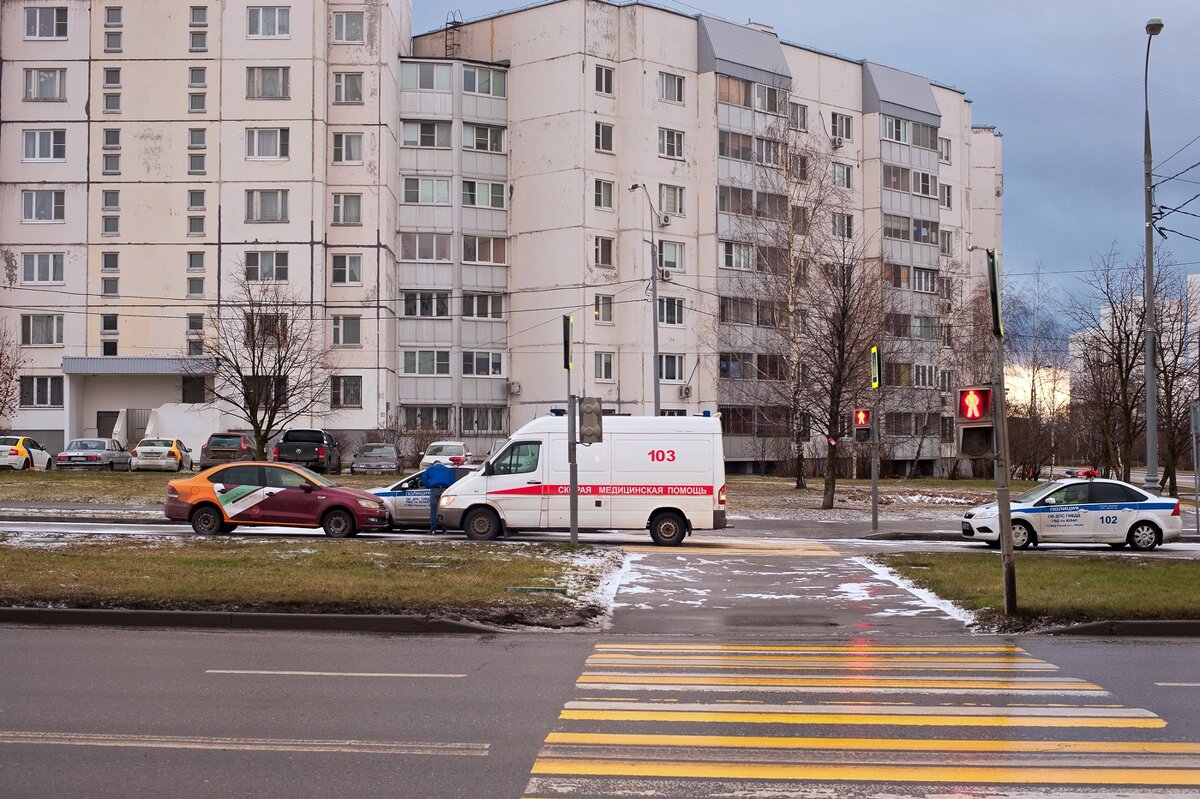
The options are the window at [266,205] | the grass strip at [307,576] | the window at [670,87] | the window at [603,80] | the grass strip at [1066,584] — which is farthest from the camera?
the window at [670,87]

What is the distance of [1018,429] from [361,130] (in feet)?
120

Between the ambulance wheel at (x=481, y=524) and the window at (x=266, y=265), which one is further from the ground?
the window at (x=266, y=265)

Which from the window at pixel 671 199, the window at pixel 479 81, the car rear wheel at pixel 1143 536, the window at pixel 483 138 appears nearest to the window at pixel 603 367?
the window at pixel 671 199

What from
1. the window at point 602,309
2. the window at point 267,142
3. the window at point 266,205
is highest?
the window at point 267,142

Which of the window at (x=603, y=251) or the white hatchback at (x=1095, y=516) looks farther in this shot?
the window at (x=603, y=251)

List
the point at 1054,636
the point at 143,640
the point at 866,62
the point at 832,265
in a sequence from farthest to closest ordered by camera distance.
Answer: the point at 866,62 < the point at 832,265 < the point at 1054,636 < the point at 143,640

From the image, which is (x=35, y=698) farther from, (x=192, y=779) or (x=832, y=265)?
(x=832, y=265)

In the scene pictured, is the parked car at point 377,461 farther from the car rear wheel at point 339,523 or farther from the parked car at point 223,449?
the car rear wheel at point 339,523

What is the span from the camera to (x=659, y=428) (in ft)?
82.2

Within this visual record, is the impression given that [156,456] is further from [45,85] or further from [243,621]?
[243,621]

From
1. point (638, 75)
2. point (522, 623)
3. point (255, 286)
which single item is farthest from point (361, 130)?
point (522, 623)

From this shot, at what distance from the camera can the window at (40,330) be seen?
63.2 metres

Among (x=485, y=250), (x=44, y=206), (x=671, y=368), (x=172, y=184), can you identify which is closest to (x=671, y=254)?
(x=671, y=368)

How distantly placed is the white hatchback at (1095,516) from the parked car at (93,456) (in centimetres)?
3765
